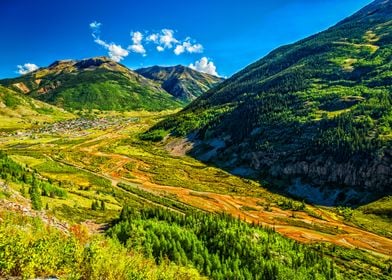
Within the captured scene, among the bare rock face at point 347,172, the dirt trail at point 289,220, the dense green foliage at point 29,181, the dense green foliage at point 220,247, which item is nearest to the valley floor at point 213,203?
the dirt trail at point 289,220

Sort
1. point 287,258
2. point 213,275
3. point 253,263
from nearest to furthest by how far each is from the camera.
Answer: point 213,275
point 253,263
point 287,258

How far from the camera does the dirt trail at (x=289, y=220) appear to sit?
11569 centimetres

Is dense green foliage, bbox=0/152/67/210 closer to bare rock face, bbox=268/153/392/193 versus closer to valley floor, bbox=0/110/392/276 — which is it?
valley floor, bbox=0/110/392/276

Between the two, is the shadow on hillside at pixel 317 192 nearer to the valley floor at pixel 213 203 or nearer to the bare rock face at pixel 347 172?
the bare rock face at pixel 347 172

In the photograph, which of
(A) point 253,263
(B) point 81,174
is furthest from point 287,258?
(B) point 81,174

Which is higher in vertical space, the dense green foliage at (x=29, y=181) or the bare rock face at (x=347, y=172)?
the bare rock face at (x=347, y=172)

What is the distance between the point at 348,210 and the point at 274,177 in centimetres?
4894

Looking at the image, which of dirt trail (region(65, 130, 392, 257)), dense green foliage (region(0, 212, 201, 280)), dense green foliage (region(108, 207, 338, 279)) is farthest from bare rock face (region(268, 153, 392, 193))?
dense green foliage (region(0, 212, 201, 280))

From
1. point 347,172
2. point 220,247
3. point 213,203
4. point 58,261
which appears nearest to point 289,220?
point 213,203

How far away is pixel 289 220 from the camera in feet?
436

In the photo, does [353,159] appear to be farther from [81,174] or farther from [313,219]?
[81,174]

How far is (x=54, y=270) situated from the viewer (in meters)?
29.2

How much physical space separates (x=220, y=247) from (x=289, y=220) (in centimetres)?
5207

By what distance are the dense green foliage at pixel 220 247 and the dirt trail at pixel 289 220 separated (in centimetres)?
1871
